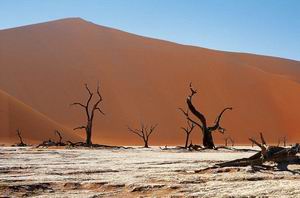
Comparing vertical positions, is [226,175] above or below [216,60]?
below

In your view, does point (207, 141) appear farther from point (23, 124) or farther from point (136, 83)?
point (136, 83)

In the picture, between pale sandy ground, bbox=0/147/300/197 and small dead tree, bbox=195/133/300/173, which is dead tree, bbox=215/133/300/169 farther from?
pale sandy ground, bbox=0/147/300/197

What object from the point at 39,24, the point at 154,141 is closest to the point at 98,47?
the point at 39,24

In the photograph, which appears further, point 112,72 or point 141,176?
point 112,72

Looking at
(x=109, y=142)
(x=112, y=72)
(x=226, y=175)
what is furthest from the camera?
(x=112, y=72)

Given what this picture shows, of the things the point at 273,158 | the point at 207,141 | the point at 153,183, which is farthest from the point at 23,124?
the point at 153,183

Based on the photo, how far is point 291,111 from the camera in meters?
59.7

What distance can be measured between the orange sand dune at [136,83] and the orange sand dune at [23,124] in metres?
7.45

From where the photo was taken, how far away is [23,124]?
124ft

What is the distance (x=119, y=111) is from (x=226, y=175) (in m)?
46.6

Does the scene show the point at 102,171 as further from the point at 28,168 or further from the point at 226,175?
the point at 226,175

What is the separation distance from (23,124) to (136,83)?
22.6 meters

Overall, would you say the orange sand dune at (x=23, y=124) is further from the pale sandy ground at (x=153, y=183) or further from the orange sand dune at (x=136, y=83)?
the pale sandy ground at (x=153, y=183)

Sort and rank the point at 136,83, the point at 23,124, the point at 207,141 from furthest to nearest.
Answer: the point at 136,83 < the point at 23,124 < the point at 207,141
